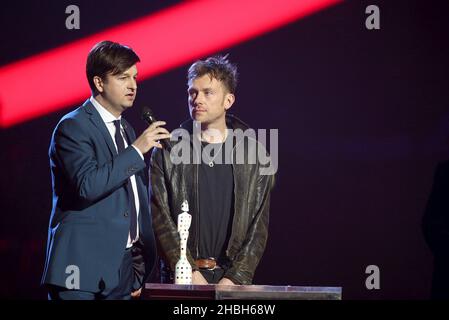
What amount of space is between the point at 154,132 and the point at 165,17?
61.1 inches

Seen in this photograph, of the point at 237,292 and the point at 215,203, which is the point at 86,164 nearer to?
the point at 215,203

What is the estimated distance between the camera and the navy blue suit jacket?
311 cm

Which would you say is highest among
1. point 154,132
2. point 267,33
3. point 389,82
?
point 267,33

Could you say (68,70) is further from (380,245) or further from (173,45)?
(380,245)

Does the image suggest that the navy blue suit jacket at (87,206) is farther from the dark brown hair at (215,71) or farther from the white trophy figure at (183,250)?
the dark brown hair at (215,71)

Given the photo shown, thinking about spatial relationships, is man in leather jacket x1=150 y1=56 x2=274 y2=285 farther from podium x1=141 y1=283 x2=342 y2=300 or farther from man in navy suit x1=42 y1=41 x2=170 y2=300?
podium x1=141 y1=283 x2=342 y2=300

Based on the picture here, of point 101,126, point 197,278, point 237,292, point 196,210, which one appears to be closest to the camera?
point 237,292

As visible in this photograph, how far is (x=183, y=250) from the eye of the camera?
334 centimetres

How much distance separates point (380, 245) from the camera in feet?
15.2

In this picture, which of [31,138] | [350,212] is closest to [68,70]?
[31,138]

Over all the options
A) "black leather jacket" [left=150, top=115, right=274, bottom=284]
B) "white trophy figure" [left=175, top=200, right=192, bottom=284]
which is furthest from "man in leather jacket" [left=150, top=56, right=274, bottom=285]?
"white trophy figure" [left=175, top=200, right=192, bottom=284]

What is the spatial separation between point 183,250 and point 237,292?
712 mm

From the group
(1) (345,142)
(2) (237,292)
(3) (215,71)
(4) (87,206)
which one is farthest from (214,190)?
(1) (345,142)

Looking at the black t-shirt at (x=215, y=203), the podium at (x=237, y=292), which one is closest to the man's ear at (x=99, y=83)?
the black t-shirt at (x=215, y=203)
